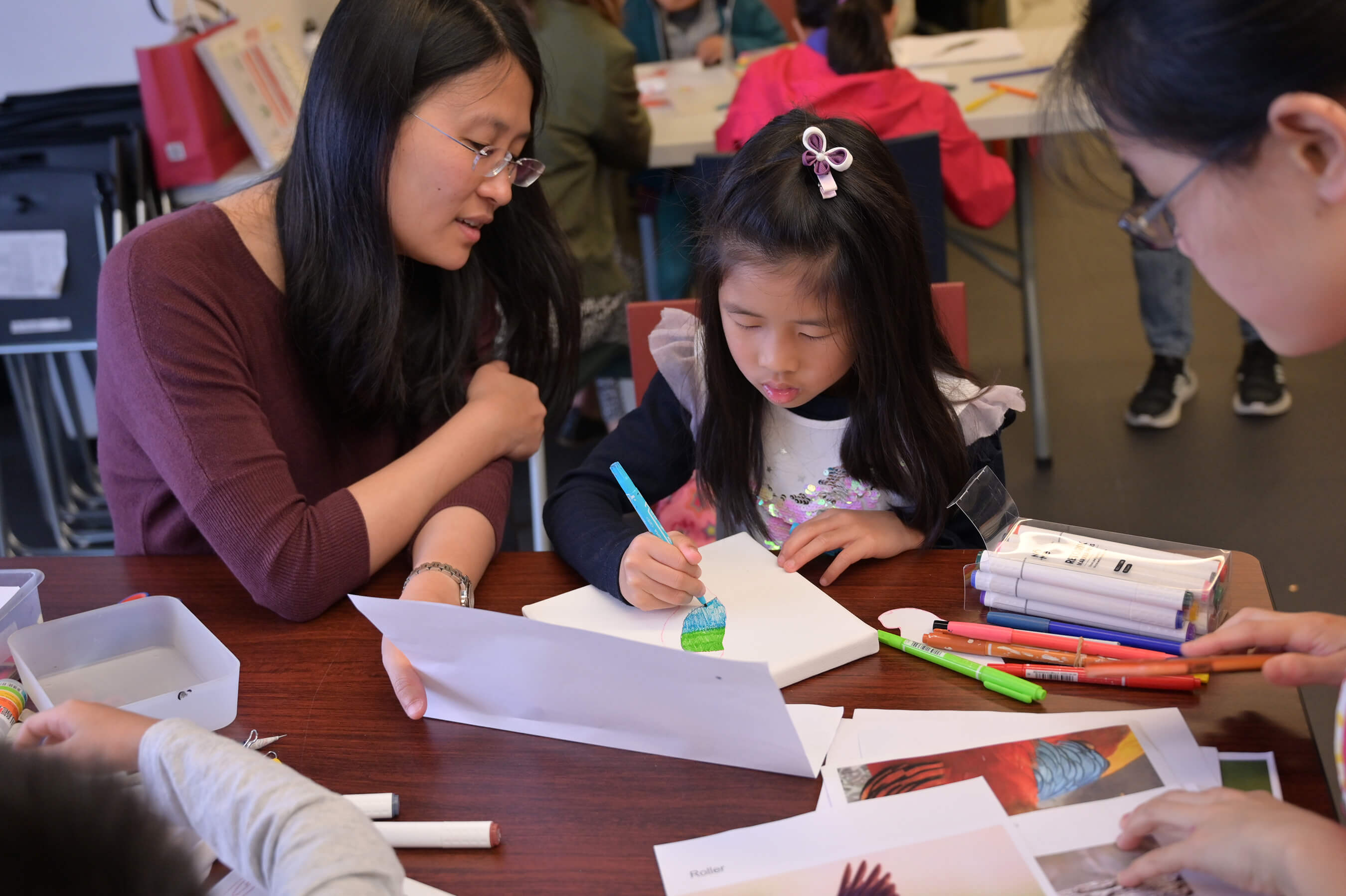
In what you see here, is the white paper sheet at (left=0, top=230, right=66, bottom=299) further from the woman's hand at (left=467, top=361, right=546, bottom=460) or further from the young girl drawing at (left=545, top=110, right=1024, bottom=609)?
the young girl drawing at (left=545, top=110, right=1024, bottom=609)

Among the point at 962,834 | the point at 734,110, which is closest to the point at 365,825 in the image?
the point at 962,834

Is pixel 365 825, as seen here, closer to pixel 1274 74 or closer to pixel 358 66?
pixel 1274 74

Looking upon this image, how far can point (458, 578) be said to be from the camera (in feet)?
3.60

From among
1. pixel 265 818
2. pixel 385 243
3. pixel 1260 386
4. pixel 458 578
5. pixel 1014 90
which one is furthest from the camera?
pixel 1260 386

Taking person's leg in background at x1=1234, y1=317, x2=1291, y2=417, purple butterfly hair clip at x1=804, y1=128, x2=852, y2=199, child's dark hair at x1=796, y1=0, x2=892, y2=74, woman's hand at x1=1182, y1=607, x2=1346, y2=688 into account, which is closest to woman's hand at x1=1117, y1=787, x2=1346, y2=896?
woman's hand at x1=1182, y1=607, x2=1346, y2=688

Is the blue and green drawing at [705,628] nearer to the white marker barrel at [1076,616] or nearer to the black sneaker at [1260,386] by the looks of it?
the white marker barrel at [1076,616]

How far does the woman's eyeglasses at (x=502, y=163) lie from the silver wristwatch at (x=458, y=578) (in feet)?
1.52

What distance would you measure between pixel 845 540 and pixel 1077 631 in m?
0.24

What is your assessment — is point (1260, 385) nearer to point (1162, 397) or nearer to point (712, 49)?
point (1162, 397)

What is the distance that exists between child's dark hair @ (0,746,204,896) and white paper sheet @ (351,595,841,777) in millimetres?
337

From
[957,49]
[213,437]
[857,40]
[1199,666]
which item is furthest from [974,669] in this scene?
[957,49]

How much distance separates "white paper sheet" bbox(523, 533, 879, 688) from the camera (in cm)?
93

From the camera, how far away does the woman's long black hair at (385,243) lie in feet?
3.89

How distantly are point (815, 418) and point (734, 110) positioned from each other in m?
1.55
